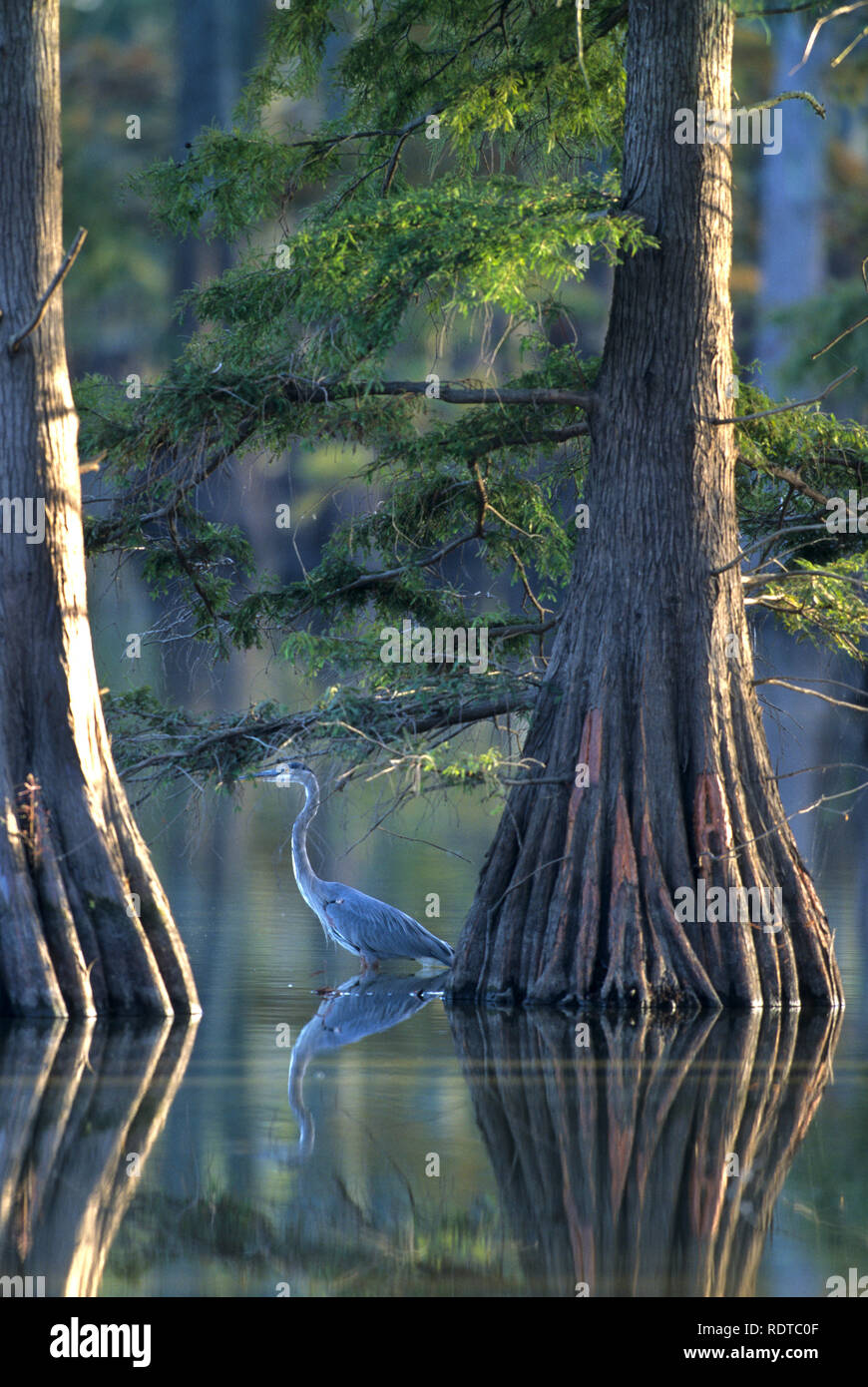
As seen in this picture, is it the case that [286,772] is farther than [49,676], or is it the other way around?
[286,772]

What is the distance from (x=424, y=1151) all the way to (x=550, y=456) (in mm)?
5889

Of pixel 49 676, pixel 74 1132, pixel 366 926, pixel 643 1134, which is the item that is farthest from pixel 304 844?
pixel 643 1134

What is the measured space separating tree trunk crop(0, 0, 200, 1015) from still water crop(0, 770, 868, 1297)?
1.24 feet

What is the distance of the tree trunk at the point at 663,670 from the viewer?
9.84m

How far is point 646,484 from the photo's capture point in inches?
401

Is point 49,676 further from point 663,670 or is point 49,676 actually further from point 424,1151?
point 424,1151

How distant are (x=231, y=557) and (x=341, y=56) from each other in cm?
374

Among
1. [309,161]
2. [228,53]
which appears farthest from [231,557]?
[228,53]

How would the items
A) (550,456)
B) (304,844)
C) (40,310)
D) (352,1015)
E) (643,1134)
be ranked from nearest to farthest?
(643,1134), (40,310), (352,1015), (550,456), (304,844)

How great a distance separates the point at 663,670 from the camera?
10.1 metres

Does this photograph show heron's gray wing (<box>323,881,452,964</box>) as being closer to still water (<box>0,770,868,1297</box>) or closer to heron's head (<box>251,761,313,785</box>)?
still water (<box>0,770,868,1297</box>)

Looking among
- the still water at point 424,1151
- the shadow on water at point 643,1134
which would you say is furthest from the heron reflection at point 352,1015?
the shadow on water at point 643,1134

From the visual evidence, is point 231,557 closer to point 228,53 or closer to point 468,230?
point 468,230

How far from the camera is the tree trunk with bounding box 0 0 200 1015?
30.5ft
